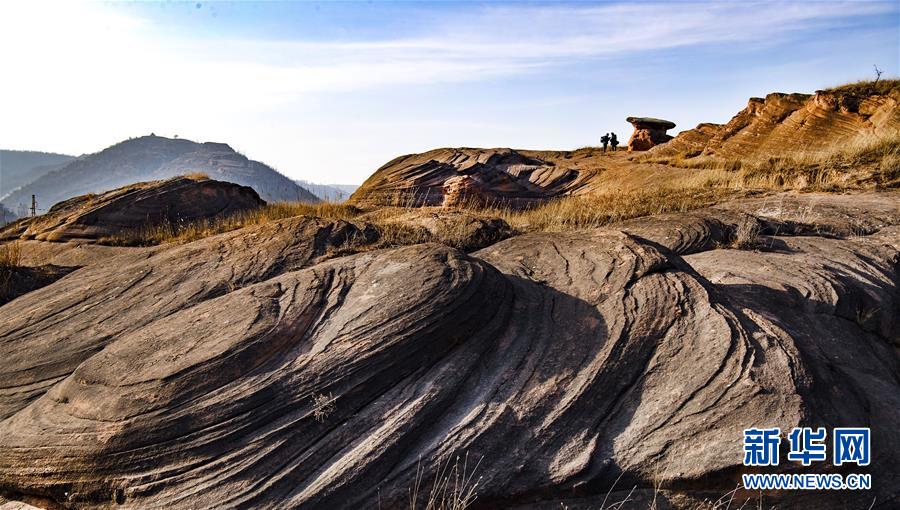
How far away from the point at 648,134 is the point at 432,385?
87.8 feet

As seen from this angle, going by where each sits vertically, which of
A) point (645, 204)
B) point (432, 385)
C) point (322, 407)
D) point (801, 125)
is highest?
point (801, 125)

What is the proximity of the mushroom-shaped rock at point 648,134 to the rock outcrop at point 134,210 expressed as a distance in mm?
20432

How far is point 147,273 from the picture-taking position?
7.71 metres

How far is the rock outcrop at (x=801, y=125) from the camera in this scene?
17.8 meters

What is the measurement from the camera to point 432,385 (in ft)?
16.9

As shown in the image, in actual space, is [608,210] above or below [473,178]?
below

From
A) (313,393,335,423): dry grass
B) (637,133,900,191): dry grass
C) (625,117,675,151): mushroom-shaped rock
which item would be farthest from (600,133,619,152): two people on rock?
(313,393,335,423): dry grass

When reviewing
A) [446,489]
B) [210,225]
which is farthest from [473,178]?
[446,489]

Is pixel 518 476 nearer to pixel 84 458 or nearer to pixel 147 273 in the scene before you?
pixel 84 458

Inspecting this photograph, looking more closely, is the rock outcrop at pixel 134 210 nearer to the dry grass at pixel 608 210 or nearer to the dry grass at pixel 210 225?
the dry grass at pixel 210 225

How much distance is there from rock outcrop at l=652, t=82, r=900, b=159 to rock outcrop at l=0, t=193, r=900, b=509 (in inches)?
496

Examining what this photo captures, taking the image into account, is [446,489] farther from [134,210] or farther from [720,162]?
[720,162]

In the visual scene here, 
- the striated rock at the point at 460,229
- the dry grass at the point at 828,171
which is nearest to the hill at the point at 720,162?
the dry grass at the point at 828,171

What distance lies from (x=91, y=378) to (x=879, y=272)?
32.1 ft
